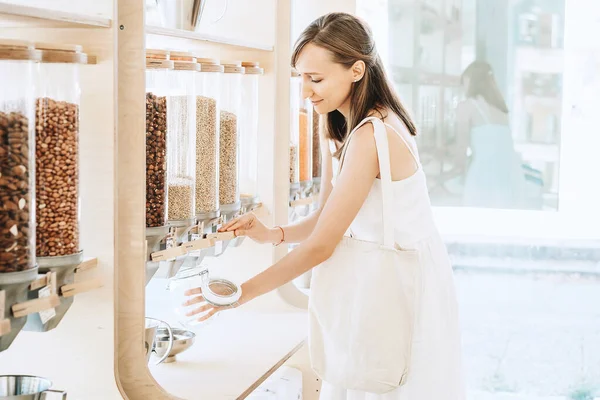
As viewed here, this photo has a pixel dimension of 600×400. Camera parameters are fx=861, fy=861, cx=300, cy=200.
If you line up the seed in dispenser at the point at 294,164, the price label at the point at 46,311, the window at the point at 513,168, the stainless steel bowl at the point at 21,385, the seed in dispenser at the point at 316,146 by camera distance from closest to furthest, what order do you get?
the price label at the point at 46,311 → the stainless steel bowl at the point at 21,385 → the seed in dispenser at the point at 294,164 → the seed in dispenser at the point at 316,146 → the window at the point at 513,168

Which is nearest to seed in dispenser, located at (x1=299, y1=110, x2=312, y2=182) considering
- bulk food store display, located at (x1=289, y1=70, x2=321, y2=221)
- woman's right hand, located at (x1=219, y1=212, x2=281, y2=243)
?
bulk food store display, located at (x1=289, y1=70, x2=321, y2=221)

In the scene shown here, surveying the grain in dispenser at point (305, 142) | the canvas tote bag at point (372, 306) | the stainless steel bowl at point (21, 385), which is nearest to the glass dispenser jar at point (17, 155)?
the stainless steel bowl at point (21, 385)

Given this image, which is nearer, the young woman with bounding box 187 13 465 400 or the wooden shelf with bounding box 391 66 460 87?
the young woman with bounding box 187 13 465 400

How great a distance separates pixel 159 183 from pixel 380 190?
1.62 feet

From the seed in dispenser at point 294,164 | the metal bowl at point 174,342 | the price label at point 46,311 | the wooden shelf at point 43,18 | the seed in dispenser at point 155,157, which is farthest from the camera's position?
the seed in dispenser at point 294,164

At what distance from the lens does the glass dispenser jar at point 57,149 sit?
1367 millimetres

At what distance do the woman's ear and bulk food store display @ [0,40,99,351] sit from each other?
2.43ft

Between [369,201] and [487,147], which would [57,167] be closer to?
[369,201]

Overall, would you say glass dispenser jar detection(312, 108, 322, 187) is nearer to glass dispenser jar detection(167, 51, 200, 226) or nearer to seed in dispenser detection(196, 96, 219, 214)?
seed in dispenser detection(196, 96, 219, 214)

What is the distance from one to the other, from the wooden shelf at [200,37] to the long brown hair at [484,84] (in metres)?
1.24

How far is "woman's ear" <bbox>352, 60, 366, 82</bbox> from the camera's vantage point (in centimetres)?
199

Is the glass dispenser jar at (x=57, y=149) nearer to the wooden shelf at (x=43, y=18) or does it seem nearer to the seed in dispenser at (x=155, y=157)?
the wooden shelf at (x=43, y=18)

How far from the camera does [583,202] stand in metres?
3.39

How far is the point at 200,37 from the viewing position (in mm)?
1917
